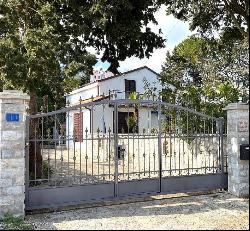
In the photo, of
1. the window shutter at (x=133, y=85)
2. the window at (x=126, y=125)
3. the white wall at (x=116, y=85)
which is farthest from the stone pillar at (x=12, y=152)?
the window shutter at (x=133, y=85)

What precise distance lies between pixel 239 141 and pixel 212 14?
6034mm

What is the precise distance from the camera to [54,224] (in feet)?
22.4

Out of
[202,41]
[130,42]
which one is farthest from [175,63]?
[130,42]

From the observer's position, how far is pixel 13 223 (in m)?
6.72

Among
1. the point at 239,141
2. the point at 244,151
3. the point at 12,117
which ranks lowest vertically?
the point at 244,151

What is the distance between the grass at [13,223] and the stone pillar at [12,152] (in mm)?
97

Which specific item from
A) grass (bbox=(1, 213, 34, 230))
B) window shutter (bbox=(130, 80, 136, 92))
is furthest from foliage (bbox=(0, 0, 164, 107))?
window shutter (bbox=(130, 80, 136, 92))

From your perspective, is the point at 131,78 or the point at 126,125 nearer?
the point at 126,125

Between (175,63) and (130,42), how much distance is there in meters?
26.7

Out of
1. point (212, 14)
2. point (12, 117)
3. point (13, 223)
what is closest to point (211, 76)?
point (212, 14)

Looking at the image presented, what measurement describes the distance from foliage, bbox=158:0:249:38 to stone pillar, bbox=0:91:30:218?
6.79m

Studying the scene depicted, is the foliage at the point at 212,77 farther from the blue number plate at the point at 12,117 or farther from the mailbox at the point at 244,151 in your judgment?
the blue number plate at the point at 12,117

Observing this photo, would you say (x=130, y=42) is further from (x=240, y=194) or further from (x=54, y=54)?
(x=240, y=194)

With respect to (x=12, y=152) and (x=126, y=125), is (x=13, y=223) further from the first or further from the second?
(x=126, y=125)
